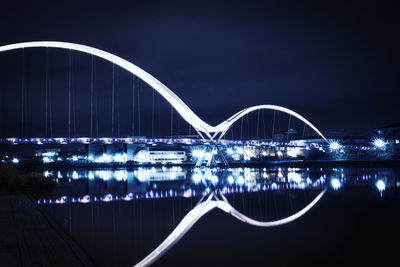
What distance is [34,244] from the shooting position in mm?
8320

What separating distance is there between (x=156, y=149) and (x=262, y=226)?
4379 inches

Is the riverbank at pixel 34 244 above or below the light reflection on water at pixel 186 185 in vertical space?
above

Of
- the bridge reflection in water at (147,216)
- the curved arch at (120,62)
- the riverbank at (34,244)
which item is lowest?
the bridge reflection in water at (147,216)

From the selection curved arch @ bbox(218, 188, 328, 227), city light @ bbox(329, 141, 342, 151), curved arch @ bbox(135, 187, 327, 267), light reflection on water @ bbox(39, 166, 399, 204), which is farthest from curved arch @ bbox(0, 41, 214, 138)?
city light @ bbox(329, 141, 342, 151)

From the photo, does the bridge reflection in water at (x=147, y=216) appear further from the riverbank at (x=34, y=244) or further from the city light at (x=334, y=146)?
the city light at (x=334, y=146)

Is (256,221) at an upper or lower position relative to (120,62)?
lower

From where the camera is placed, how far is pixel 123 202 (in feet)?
60.2

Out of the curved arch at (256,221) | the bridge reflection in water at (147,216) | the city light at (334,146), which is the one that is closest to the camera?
the bridge reflection in water at (147,216)

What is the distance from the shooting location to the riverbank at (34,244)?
279 inches

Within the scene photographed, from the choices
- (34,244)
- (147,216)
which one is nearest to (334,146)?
(147,216)

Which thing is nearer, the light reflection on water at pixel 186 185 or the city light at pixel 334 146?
the light reflection on water at pixel 186 185

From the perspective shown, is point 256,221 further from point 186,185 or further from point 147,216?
point 186,185

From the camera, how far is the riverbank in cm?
709

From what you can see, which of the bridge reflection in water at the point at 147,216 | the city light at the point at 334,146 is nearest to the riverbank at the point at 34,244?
the bridge reflection in water at the point at 147,216
